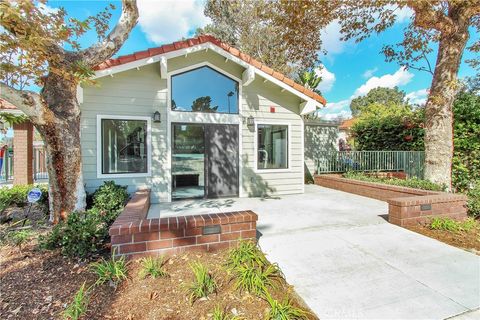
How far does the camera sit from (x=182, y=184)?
6.88m

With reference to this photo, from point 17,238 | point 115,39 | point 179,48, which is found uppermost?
point 179,48

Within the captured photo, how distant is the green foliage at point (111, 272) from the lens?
2.58 meters

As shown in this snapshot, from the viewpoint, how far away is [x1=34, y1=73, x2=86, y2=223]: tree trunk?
13.2ft

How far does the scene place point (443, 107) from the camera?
666cm

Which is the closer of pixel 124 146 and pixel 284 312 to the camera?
pixel 284 312

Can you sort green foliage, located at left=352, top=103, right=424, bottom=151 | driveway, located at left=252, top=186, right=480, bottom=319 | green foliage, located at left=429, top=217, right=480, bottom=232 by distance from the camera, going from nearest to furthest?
driveway, located at left=252, top=186, right=480, bottom=319 → green foliage, located at left=429, top=217, right=480, bottom=232 → green foliage, located at left=352, top=103, right=424, bottom=151

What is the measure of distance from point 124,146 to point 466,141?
10.7 m

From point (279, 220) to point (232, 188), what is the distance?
2.56 meters

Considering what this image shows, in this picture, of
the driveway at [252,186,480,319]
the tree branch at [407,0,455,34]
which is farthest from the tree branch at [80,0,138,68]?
the tree branch at [407,0,455,34]

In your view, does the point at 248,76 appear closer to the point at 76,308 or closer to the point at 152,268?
the point at 152,268

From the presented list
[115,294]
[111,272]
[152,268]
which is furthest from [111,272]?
[152,268]

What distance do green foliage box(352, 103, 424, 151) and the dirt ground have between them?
1103cm

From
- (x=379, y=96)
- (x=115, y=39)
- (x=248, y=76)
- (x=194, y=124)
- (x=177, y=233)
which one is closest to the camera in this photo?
(x=177, y=233)

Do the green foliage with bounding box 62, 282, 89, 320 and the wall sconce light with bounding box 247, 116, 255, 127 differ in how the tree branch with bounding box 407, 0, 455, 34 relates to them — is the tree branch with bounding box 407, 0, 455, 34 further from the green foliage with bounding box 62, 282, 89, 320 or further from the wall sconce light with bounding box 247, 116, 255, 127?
the green foliage with bounding box 62, 282, 89, 320
